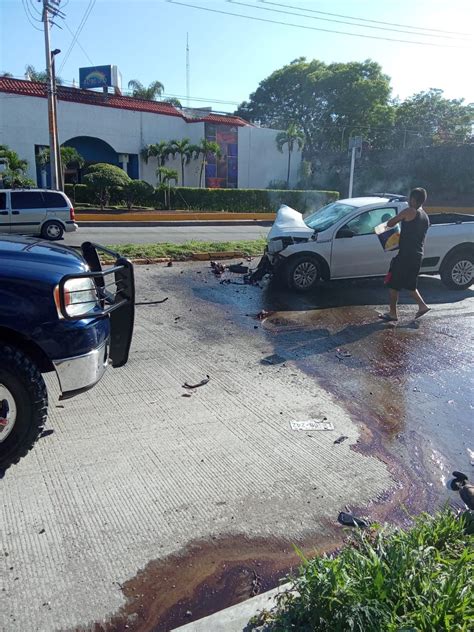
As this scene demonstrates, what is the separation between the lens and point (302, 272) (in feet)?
29.8

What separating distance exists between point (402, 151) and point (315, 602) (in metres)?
48.3

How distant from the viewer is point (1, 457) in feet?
10.8

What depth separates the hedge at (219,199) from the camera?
100 feet

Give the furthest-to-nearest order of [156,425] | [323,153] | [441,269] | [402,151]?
[323,153], [402,151], [441,269], [156,425]

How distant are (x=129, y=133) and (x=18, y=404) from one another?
111 feet

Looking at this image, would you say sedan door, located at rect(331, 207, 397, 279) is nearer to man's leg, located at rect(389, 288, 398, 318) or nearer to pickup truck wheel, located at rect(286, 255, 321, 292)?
pickup truck wheel, located at rect(286, 255, 321, 292)

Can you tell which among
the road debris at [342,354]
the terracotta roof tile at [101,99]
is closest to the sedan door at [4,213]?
the road debris at [342,354]

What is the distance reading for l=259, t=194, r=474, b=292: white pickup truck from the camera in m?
9.05

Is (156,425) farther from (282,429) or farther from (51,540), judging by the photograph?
(51,540)

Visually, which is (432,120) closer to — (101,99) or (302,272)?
(101,99)

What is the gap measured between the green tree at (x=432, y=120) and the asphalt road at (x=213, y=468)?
1742 inches

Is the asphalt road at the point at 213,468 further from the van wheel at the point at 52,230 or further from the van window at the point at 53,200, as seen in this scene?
the van window at the point at 53,200

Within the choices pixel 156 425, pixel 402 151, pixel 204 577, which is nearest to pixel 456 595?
pixel 204 577

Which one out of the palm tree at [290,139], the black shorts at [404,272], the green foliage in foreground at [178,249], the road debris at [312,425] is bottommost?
the road debris at [312,425]
